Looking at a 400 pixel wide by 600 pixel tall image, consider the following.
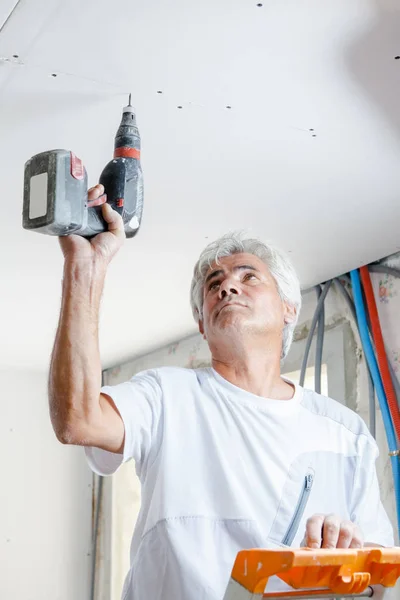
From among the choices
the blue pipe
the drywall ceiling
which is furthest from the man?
the blue pipe

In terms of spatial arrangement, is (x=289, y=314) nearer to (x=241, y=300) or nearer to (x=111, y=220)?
(x=241, y=300)

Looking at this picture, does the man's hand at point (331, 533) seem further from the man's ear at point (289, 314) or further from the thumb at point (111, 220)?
the man's ear at point (289, 314)

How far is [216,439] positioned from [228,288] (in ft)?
1.15

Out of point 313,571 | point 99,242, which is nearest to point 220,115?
point 99,242

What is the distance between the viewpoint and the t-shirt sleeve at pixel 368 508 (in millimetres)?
1356

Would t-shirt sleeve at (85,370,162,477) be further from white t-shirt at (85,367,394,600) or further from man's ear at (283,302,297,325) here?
man's ear at (283,302,297,325)

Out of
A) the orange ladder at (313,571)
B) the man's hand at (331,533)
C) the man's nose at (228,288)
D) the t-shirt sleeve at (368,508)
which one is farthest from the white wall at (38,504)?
the orange ladder at (313,571)

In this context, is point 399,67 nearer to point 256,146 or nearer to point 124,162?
point 256,146

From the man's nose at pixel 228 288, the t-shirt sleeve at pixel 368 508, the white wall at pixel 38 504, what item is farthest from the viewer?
the white wall at pixel 38 504

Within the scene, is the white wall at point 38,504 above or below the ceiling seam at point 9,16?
below

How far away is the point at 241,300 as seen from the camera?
1486 mm

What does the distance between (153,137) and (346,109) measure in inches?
17.0

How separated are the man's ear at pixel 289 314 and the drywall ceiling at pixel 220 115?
230 millimetres

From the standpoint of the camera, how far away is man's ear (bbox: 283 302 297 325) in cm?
165
